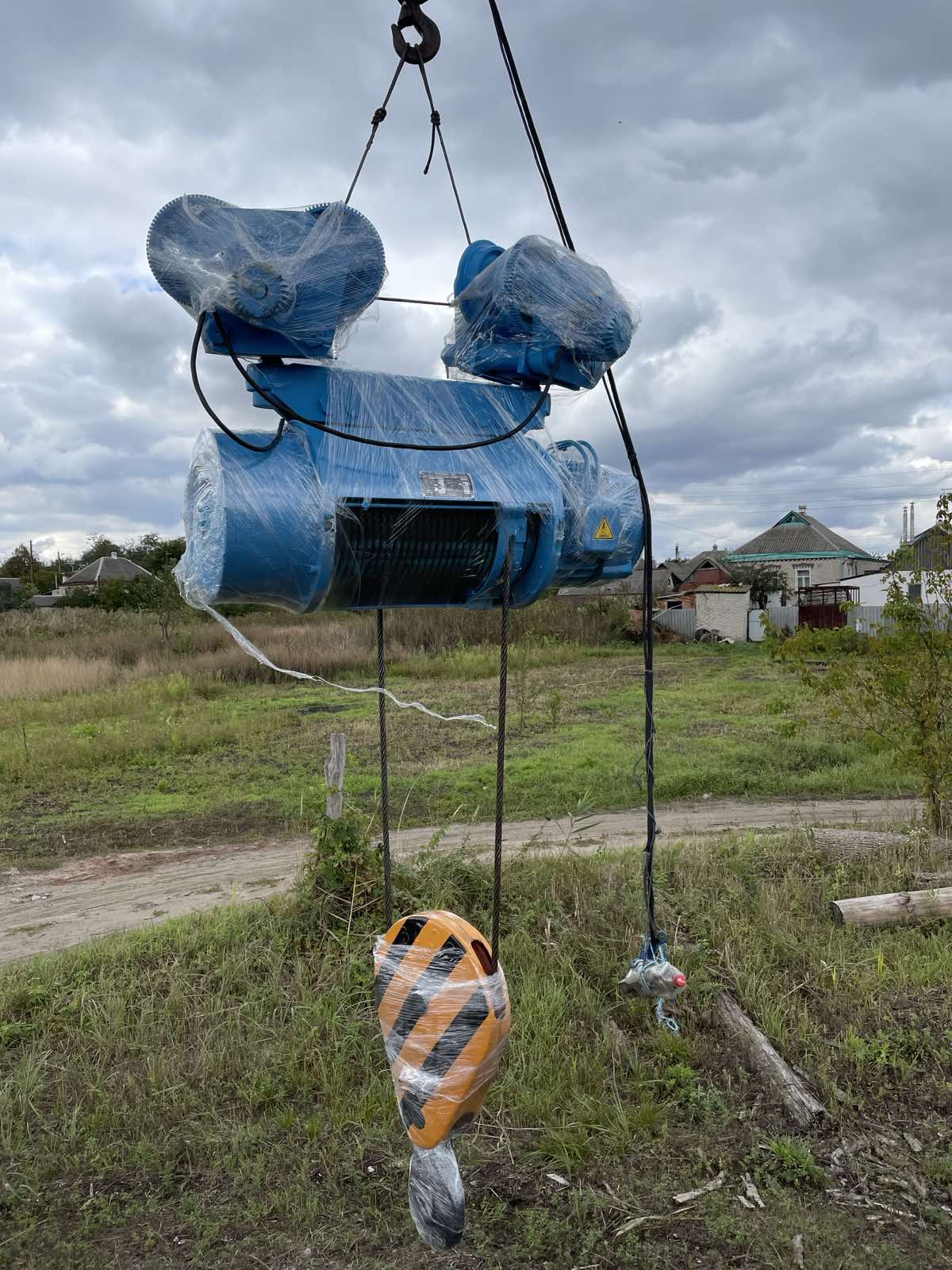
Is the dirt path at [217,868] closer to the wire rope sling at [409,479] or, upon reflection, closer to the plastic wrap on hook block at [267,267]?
the wire rope sling at [409,479]

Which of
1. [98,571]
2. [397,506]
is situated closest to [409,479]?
[397,506]

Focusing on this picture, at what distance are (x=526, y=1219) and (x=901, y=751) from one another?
4.87 m

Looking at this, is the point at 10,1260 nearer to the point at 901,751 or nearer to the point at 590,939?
the point at 590,939

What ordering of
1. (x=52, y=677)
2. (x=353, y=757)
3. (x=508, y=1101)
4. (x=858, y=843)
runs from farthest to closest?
(x=52, y=677), (x=353, y=757), (x=858, y=843), (x=508, y=1101)

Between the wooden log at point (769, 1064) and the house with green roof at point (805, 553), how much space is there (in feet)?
136

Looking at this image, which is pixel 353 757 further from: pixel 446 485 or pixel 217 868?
pixel 446 485

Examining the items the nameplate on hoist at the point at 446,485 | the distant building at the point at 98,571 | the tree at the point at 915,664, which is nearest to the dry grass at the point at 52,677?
the tree at the point at 915,664

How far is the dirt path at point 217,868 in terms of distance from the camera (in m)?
6.21

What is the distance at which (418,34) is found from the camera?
226cm

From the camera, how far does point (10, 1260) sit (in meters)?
3.10

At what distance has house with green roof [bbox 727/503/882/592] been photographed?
46.0 meters

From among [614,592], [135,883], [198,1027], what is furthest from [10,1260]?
[614,592]

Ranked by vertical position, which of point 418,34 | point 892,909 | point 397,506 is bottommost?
point 892,909

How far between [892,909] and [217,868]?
4.85 m
